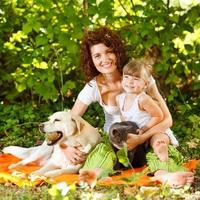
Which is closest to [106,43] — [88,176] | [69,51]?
[88,176]

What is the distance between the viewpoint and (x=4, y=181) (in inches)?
182

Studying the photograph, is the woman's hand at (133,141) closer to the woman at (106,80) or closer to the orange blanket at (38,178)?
the woman at (106,80)

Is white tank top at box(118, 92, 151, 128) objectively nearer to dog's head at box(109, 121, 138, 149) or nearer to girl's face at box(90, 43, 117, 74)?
dog's head at box(109, 121, 138, 149)

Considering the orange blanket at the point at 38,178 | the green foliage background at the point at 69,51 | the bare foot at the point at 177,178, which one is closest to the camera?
the bare foot at the point at 177,178

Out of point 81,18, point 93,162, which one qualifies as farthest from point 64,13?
point 93,162

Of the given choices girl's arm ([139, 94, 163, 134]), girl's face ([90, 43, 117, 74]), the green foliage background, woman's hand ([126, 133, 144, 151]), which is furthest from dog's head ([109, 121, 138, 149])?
the green foliage background

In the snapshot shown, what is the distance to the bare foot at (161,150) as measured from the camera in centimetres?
457

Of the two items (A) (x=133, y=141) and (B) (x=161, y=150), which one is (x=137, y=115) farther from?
(B) (x=161, y=150)

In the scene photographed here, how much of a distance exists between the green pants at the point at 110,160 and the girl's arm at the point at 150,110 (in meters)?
0.20

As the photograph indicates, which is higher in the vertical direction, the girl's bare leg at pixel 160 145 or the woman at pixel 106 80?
the woman at pixel 106 80

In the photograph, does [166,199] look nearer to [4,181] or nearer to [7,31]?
[4,181]

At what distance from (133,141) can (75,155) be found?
42cm

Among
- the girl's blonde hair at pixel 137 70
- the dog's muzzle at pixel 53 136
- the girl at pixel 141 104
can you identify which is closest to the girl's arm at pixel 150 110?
the girl at pixel 141 104

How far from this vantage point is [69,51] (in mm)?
6398
